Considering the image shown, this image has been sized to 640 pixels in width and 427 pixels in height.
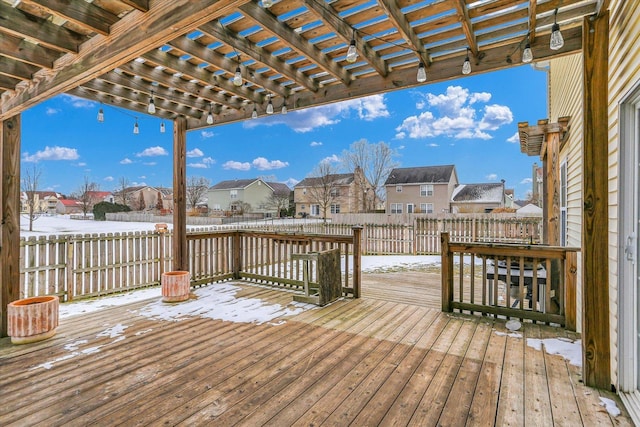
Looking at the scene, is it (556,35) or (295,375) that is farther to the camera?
(295,375)

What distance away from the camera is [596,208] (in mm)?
2402

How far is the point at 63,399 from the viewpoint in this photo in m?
2.29

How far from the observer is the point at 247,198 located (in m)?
34.5

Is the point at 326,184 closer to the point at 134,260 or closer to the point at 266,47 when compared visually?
the point at 134,260

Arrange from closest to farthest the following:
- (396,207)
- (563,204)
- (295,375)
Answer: (295,375)
(563,204)
(396,207)

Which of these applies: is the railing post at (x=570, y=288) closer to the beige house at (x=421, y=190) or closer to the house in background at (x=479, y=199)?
the beige house at (x=421, y=190)

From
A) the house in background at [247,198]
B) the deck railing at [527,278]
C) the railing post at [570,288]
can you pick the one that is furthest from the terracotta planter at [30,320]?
the house in background at [247,198]

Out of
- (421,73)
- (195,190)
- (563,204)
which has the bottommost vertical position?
(563,204)

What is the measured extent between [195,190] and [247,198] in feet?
18.2

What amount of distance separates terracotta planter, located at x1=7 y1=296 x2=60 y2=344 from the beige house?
81.2 ft

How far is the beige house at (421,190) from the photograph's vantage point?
2544cm

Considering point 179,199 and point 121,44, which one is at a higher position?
point 121,44

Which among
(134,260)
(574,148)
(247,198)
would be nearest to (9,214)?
(134,260)

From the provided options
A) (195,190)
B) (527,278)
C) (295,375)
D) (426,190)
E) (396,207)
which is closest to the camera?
(295,375)
